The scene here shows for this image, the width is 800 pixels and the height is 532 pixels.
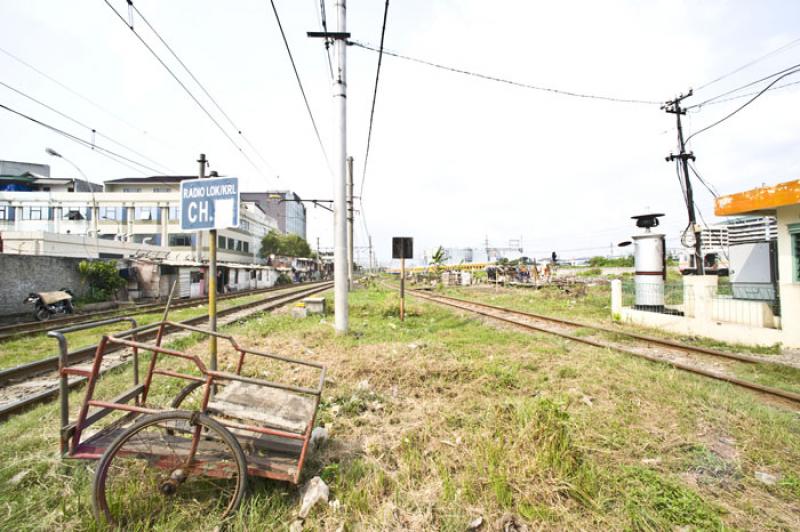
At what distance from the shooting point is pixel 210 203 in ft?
12.5

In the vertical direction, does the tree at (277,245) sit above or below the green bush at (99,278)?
above

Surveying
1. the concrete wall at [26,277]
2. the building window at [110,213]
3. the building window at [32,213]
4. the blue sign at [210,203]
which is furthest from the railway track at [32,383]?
the building window at [32,213]

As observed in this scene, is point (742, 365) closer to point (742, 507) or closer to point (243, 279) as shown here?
point (742, 507)

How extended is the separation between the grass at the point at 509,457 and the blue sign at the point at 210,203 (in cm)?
240

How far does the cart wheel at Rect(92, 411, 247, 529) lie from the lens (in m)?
2.26

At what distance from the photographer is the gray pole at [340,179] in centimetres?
836

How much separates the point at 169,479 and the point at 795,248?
12.5m

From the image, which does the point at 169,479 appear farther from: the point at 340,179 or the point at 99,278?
the point at 99,278

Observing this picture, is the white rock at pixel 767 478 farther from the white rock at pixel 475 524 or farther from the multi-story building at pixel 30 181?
the multi-story building at pixel 30 181

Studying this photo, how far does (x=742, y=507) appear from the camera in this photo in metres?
2.55

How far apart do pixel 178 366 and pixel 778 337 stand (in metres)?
12.6

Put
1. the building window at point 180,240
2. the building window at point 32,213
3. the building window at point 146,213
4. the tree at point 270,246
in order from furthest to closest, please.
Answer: the tree at point 270,246 → the building window at point 180,240 → the building window at point 146,213 → the building window at point 32,213

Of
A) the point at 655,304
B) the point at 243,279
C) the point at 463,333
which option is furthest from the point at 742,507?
the point at 243,279

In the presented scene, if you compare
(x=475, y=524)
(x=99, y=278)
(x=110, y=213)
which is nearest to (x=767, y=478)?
(x=475, y=524)
